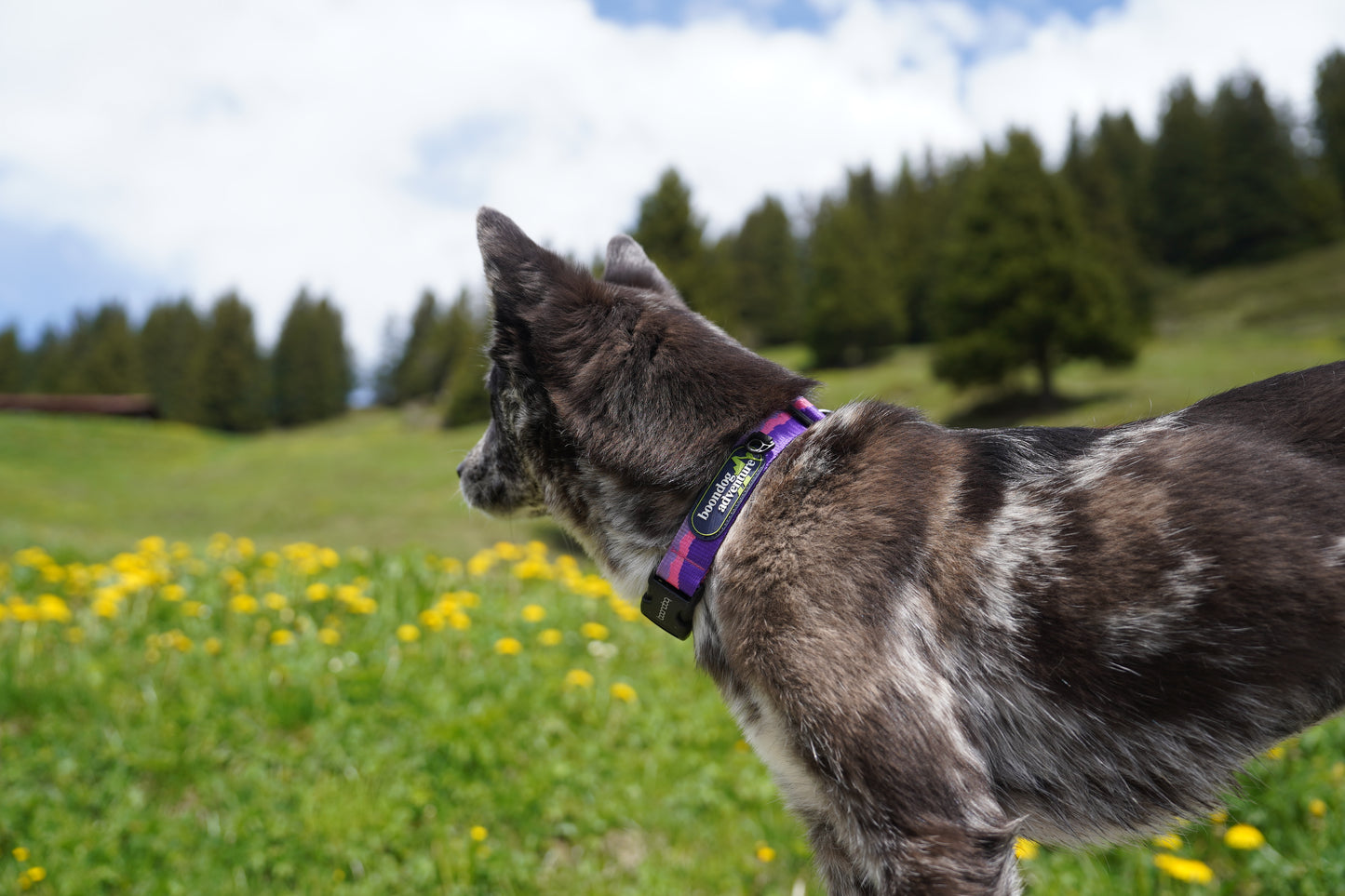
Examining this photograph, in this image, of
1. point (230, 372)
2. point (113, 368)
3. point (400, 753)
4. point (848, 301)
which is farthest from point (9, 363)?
point (400, 753)

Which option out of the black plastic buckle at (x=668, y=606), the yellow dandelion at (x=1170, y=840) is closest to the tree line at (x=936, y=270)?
the black plastic buckle at (x=668, y=606)

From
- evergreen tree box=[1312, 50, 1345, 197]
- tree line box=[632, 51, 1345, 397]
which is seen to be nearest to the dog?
tree line box=[632, 51, 1345, 397]

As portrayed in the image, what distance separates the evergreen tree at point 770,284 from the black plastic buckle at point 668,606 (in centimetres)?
4775

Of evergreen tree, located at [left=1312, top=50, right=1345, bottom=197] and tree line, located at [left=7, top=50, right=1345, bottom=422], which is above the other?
evergreen tree, located at [left=1312, top=50, right=1345, bottom=197]

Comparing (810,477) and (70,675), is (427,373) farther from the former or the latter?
(810,477)

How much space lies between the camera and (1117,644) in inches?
79.1

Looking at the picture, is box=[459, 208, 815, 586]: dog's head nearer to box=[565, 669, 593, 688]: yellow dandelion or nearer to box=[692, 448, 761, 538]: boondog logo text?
box=[692, 448, 761, 538]: boondog logo text

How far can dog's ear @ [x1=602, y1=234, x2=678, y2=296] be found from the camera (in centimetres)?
345

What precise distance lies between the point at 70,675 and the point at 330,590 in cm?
178

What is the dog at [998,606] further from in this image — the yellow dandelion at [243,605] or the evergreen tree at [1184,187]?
the evergreen tree at [1184,187]

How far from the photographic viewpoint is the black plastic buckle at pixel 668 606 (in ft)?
7.99

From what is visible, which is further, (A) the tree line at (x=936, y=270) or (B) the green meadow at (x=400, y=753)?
(A) the tree line at (x=936, y=270)

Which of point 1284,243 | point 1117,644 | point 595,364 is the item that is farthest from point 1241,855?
point 1284,243

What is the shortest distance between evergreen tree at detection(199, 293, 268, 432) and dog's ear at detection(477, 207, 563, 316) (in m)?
63.8
